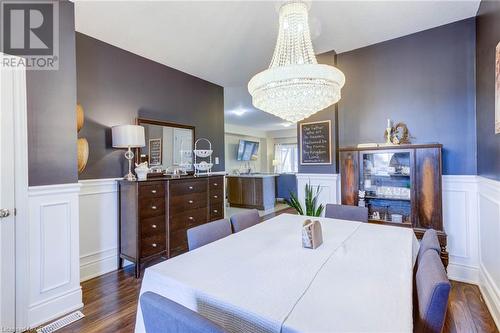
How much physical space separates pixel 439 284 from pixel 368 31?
2767 mm

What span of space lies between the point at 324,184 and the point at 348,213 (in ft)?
3.29

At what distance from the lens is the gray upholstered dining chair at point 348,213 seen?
2307 millimetres

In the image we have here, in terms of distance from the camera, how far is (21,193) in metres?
1.81

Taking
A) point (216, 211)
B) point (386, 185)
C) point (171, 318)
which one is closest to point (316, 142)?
point (386, 185)

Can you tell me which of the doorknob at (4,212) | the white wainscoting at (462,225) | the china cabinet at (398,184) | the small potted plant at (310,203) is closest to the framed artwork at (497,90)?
the china cabinet at (398,184)

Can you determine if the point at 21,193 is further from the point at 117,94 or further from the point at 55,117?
the point at 117,94

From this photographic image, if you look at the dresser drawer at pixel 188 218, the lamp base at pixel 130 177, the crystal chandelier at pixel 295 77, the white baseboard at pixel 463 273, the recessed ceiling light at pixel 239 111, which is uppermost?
the recessed ceiling light at pixel 239 111

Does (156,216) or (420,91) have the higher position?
(420,91)

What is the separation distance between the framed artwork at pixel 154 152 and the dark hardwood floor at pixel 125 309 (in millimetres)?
1411

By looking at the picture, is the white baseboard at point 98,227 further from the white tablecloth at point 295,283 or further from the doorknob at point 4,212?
the white tablecloth at point 295,283

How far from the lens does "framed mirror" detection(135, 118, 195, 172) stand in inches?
127

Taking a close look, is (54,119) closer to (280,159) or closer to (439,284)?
(439,284)

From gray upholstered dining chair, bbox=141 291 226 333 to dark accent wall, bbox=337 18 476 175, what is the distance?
2.95 m

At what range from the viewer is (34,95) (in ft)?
6.18
